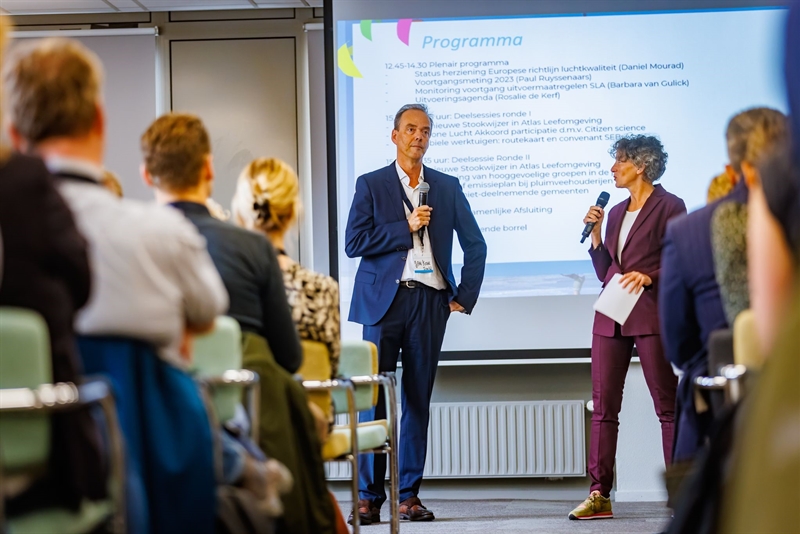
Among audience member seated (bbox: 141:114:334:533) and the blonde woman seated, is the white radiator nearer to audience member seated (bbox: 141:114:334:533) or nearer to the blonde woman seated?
the blonde woman seated

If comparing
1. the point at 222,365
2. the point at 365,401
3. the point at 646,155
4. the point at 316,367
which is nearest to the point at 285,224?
the point at 316,367

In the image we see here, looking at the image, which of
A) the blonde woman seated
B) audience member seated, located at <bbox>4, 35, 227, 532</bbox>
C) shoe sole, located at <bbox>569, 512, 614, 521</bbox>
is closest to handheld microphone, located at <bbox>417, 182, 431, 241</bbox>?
shoe sole, located at <bbox>569, 512, 614, 521</bbox>

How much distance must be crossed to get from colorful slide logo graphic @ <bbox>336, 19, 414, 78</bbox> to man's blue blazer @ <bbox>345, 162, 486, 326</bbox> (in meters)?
0.73

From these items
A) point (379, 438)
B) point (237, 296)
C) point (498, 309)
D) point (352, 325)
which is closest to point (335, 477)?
Answer: point (352, 325)

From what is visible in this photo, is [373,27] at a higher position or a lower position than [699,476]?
higher

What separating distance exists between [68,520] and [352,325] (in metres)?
4.23

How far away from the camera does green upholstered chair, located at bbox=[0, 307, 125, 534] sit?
1.54m

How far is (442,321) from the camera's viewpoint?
5.23 m

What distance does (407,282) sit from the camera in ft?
17.0

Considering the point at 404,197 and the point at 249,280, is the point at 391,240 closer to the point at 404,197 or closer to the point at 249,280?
the point at 404,197

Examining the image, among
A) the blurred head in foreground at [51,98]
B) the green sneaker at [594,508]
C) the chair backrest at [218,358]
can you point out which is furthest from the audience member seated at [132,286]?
the green sneaker at [594,508]

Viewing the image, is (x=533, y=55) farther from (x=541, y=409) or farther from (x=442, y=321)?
(x=541, y=409)

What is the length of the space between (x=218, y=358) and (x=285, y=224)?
3.34ft

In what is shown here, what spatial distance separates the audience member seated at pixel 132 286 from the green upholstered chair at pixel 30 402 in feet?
0.75
